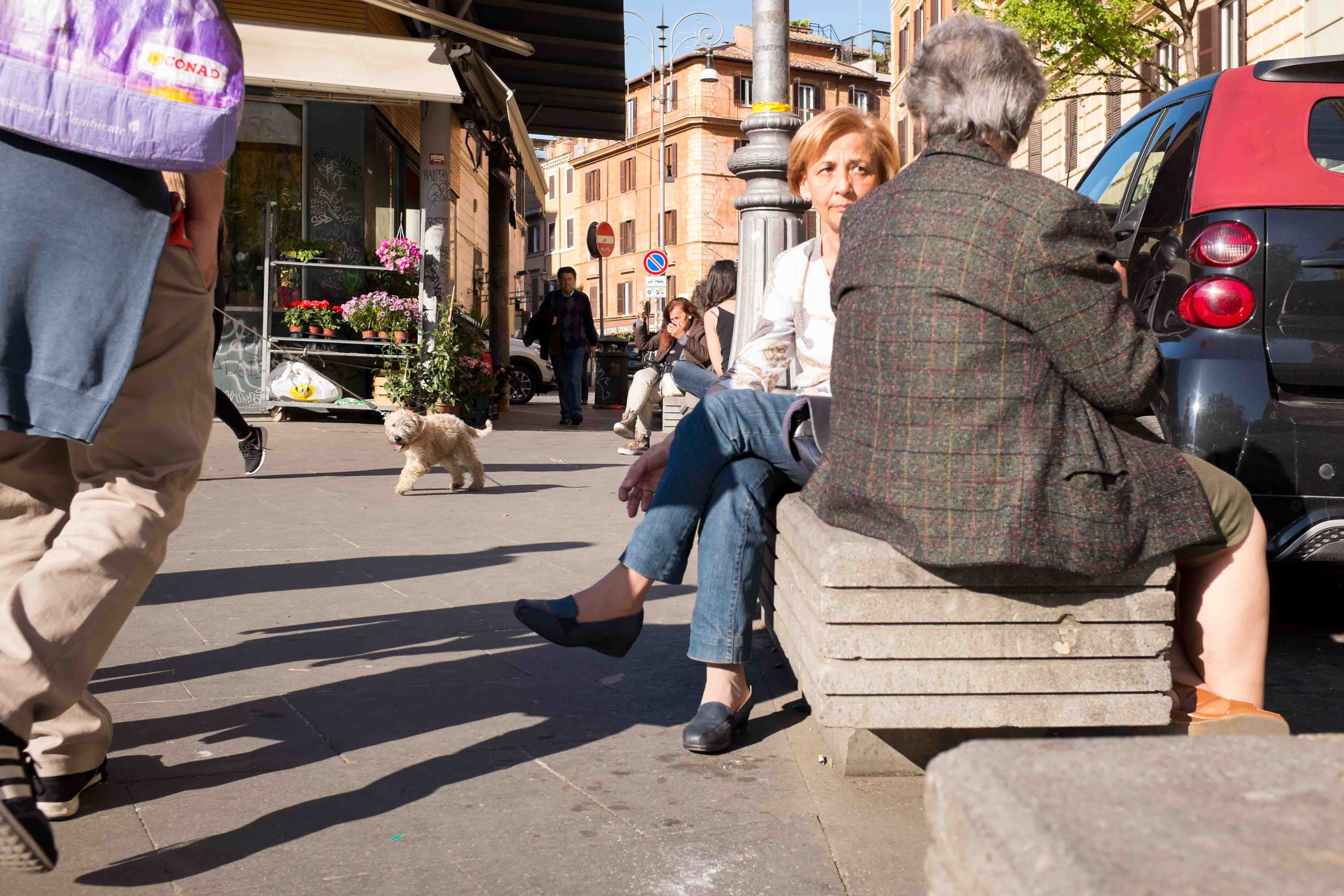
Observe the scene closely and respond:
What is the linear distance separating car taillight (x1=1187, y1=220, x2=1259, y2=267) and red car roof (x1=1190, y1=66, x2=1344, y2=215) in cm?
7

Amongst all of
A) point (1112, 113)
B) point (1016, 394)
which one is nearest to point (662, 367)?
point (1016, 394)

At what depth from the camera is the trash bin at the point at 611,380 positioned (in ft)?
77.5

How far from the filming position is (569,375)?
17125 millimetres

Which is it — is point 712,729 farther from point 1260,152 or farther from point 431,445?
point 431,445

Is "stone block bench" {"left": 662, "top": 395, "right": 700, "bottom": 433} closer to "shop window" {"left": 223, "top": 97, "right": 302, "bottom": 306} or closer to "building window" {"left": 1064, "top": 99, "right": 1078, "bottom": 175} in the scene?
"shop window" {"left": 223, "top": 97, "right": 302, "bottom": 306}

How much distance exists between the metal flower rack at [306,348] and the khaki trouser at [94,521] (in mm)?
10481

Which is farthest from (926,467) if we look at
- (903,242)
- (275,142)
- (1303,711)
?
(275,142)

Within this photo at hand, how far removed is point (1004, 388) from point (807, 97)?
2773 inches

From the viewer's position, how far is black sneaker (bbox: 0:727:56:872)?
208 centimetres

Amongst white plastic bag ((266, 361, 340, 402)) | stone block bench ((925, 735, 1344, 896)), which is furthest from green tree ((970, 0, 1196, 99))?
stone block bench ((925, 735, 1344, 896))

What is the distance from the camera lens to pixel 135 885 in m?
2.42

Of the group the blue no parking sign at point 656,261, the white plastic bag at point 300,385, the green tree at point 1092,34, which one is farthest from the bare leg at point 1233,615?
the blue no parking sign at point 656,261

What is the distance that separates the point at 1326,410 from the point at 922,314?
Answer: 2.21 meters

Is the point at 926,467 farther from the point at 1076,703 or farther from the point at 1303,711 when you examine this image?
the point at 1303,711
